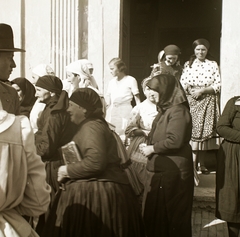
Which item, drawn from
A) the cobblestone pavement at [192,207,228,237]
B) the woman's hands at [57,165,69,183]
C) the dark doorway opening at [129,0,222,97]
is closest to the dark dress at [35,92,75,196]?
the woman's hands at [57,165,69,183]

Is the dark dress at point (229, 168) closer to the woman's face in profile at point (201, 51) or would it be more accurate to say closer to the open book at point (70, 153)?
the open book at point (70, 153)

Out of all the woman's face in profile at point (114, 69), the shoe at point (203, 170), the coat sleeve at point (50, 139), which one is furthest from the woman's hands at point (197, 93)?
the coat sleeve at point (50, 139)

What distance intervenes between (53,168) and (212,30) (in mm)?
9269

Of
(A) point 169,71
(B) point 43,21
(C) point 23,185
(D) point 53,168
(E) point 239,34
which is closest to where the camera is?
(C) point 23,185

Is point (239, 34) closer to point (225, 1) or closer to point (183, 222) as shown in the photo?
point (225, 1)

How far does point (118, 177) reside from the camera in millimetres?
3898

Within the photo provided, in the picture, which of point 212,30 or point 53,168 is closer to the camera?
point 53,168

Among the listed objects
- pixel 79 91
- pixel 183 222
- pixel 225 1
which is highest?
pixel 225 1

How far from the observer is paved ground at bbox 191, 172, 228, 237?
17.9 feet

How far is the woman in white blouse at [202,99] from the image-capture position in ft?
22.3

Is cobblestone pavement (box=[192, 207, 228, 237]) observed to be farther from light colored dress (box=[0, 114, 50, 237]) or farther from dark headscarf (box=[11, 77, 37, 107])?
light colored dress (box=[0, 114, 50, 237])

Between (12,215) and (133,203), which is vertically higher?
(12,215)

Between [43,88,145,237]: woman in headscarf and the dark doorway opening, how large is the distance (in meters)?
8.34

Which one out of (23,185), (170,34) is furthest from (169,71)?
(170,34)
